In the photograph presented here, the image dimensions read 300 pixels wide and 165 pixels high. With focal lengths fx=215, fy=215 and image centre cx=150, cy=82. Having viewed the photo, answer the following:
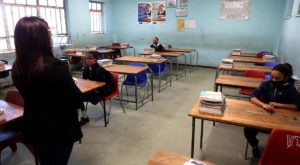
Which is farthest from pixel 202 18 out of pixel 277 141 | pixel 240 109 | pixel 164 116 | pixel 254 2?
pixel 277 141

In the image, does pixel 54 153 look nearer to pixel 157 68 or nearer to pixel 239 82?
pixel 239 82

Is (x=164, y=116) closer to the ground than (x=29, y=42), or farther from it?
closer to the ground

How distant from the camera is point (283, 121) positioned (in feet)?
5.88

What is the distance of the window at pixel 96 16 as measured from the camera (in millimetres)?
8167

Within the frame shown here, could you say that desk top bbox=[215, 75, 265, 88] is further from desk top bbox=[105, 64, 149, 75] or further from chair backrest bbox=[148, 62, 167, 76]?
chair backrest bbox=[148, 62, 167, 76]

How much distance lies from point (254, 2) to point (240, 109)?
589cm

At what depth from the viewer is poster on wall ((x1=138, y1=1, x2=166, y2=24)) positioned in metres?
7.99

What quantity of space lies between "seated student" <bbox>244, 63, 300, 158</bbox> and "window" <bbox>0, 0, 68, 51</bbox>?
4.26 metres

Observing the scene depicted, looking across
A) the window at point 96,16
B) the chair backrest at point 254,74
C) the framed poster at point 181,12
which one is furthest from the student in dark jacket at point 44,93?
the window at point 96,16

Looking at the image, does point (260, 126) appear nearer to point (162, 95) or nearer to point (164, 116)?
point (164, 116)

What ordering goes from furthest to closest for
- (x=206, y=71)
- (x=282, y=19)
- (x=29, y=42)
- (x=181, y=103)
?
(x=206, y=71), (x=282, y=19), (x=181, y=103), (x=29, y=42)

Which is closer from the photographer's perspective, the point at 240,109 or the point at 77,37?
the point at 240,109

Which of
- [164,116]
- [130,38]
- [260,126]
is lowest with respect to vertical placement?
[164,116]

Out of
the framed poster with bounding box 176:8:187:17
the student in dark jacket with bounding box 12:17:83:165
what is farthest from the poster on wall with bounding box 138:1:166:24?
the student in dark jacket with bounding box 12:17:83:165
